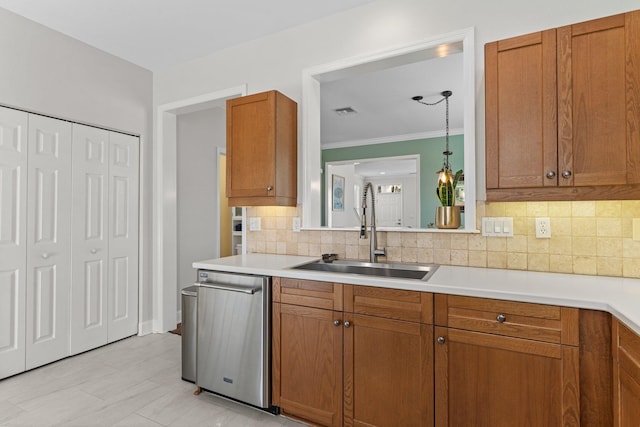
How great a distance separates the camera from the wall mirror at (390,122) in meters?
2.14

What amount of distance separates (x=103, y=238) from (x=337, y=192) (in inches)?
188

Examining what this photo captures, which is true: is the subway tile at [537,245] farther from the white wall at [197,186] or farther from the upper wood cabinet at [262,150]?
the white wall at [197,186]

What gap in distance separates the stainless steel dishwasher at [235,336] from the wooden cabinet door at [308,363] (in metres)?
0.08

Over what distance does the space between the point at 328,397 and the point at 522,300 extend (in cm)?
110

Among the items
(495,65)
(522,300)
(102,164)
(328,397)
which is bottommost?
(328,397)

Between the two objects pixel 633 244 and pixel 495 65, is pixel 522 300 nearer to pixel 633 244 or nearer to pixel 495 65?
pixel 633 244

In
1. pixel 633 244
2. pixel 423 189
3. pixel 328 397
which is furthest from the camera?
pixel 423 189

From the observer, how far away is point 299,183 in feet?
8.57

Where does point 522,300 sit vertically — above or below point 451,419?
above

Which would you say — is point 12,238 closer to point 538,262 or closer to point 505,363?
point 505,363

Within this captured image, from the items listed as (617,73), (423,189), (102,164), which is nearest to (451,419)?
(617,73)

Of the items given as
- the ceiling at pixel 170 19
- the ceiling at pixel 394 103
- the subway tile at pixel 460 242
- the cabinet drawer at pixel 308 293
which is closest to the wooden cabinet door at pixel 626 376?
the subway tile at pixel 460 242

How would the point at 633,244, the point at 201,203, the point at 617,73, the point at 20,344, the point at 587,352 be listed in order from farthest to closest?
the point at 201,203 < the point at 20,344 < the point at 633,244 < the point at 617,73 < the point at 587,352

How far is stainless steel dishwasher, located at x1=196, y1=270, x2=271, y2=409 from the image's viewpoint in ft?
6.45
